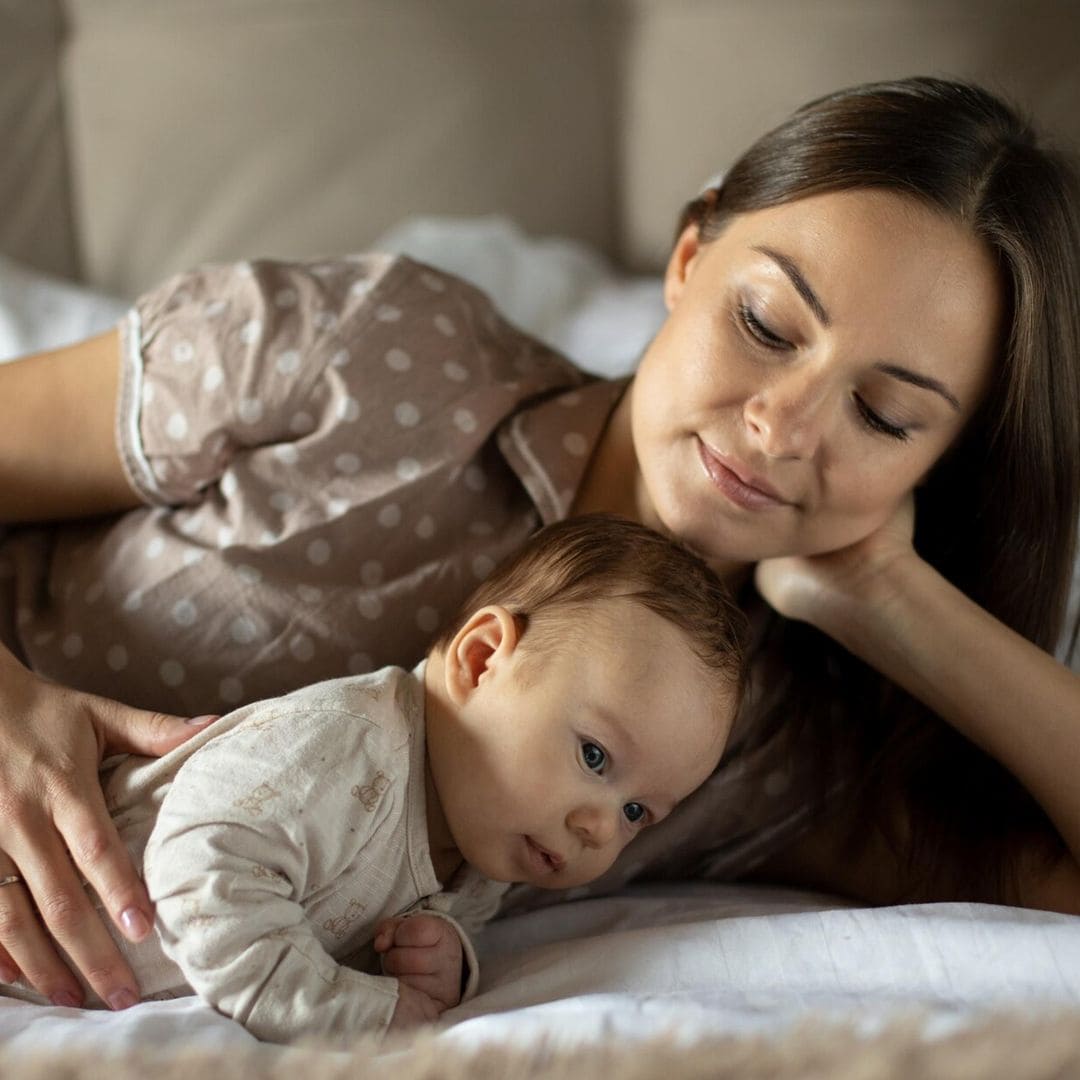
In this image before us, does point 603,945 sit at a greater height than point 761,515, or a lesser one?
lesser

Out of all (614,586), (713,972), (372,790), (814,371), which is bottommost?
(713,972)

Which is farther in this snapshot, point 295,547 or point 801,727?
point 801,727

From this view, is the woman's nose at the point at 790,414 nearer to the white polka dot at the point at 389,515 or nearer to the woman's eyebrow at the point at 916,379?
the woman's eyebrow at the point at 916,379

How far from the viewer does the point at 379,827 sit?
92 centimetres

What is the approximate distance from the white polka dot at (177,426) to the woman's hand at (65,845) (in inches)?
10.9

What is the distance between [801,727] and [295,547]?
1.78 feet

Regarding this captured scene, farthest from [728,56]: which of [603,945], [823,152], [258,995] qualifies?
[258,995]

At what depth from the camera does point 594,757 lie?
926mm

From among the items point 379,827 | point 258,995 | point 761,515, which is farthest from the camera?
point 761,515

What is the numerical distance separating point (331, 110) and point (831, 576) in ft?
4.10

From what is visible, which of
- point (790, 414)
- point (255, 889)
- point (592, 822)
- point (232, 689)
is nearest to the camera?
point (255, 889)

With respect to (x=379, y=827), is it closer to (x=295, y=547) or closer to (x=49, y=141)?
(x=295, y=547)

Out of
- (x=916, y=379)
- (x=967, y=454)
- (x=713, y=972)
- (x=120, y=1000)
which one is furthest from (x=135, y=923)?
(x=967, y=454)

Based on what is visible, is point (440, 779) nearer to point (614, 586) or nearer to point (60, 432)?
point (614, 586)
